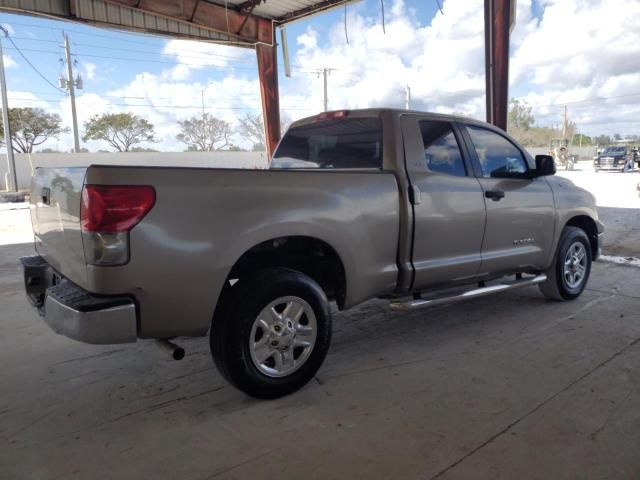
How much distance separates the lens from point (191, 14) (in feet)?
34.5

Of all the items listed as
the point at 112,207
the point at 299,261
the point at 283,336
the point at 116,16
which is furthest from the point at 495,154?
the point at 116,16

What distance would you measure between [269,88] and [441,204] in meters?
9.12

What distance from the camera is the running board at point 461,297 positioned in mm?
3723

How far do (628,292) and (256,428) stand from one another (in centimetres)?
475

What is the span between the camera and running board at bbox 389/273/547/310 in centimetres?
372

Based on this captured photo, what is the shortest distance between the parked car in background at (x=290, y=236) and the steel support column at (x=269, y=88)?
7.82m

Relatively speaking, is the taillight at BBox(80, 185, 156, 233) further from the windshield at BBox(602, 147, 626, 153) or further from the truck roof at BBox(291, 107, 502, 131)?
the windshield at BBox(602, 147, 626, 153)

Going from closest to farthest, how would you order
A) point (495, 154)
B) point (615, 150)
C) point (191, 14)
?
1. point (495, 154)
2. point (191, 14)
3. point (615, 150)

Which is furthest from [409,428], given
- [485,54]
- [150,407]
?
[485,54]

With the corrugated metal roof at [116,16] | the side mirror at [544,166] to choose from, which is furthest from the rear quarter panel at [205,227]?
the corrugated metal roof at [116,16]

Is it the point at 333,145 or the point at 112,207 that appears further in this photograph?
the point at 333,145

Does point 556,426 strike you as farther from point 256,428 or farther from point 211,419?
point 211,419

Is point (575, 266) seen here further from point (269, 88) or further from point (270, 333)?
point (269, 88)

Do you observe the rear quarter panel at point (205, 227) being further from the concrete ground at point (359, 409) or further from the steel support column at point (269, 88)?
the steel support column at point (269, 88)
